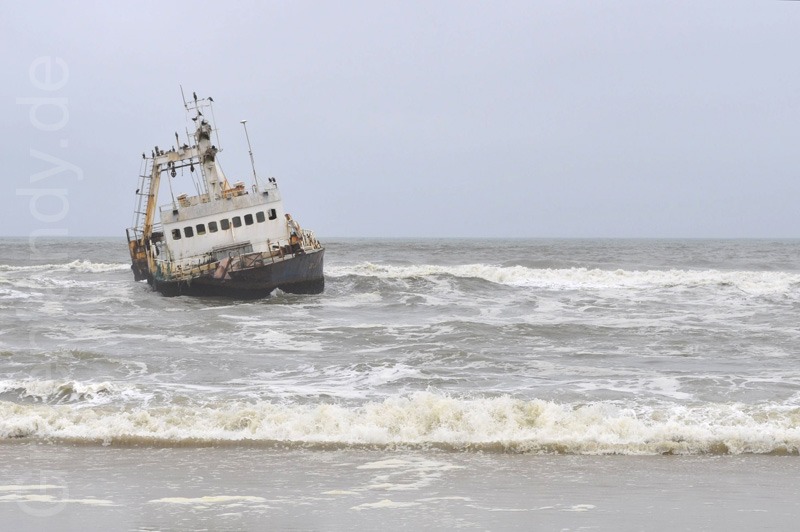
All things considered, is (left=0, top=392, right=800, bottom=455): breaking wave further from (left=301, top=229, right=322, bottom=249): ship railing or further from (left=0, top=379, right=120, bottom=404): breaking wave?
(left=301, top=229, right=322, bottom=249): ship railing

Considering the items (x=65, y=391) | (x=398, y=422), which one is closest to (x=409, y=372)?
(x=398, y=422)

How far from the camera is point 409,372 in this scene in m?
14.0

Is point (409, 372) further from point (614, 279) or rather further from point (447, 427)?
point (614, 279)

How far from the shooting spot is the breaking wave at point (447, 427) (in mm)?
9258

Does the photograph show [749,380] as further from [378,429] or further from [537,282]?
[537,282]

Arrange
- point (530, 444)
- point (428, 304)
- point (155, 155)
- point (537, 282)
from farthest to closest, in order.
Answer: point (537, 282), point (155, 155), point (428, 304), point (530, 444)

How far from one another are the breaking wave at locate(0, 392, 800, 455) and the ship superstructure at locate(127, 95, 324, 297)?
16.0 m

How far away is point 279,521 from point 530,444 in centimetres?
354

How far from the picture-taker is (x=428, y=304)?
25.9 m

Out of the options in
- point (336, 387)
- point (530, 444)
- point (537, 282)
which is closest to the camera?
point (530, 444)

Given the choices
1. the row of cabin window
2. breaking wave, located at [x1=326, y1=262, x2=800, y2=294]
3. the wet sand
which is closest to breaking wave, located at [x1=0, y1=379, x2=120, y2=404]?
the wet sand

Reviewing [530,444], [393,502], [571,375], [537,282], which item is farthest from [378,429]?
[537,282]

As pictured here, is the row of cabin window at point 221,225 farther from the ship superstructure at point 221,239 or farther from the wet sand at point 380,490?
the wet sand at point 380,490

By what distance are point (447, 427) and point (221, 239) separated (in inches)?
786
